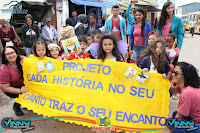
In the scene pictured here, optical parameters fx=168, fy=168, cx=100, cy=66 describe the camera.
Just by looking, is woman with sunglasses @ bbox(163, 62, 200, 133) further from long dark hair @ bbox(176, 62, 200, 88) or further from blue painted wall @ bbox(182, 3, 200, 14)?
blue painted wall @ bbox(182, 3, 200, 14)

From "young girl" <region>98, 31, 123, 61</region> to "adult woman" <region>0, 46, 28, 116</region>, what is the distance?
1573 mm

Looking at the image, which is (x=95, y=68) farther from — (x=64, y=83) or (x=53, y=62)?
(x=53, y=62)

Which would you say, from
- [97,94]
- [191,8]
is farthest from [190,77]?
[191,8]

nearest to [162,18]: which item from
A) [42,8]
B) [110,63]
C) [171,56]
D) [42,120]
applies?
[171,56]

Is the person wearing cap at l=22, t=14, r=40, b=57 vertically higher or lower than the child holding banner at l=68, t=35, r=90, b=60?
higher

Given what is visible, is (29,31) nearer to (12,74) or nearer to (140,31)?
(12,74)

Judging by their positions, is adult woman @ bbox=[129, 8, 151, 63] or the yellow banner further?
adult woman @ bbox=[129, 8, 151, 63]

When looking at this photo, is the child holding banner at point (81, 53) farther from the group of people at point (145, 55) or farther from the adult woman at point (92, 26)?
the adult woman at point (92, 26)

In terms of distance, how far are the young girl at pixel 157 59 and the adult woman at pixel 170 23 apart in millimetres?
1016

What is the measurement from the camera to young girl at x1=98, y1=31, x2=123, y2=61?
293 cm

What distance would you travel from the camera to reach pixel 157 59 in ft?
9.63

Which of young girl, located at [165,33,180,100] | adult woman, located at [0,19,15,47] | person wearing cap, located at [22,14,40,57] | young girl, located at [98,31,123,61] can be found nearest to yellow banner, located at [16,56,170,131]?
young girl, located at [98,31,123,61]

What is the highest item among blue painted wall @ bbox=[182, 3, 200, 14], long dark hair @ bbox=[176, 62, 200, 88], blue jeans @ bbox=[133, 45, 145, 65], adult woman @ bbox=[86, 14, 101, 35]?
blue painted wall @ bbox=[182, 3, 200, 14]

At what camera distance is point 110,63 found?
273cm
